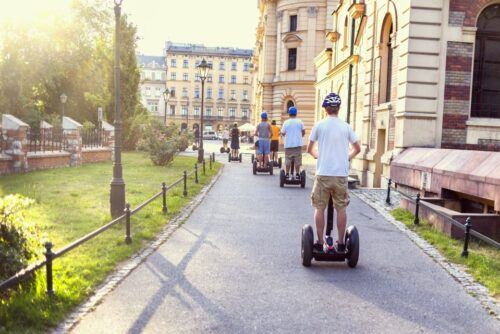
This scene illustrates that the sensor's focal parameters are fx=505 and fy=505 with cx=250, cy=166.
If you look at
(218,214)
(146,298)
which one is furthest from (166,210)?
(146,298)

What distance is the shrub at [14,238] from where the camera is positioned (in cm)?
422

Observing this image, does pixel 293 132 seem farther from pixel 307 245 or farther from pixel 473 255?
pixel 307 245

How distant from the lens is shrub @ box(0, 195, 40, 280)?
4223 millimetres

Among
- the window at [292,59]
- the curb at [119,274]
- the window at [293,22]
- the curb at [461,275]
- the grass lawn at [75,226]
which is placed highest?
the window at [293,22]

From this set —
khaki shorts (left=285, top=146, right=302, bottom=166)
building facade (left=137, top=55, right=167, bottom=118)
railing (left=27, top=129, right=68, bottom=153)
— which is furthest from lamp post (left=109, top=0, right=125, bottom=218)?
building facade (left=137, top=55, right=167, bottom=118)

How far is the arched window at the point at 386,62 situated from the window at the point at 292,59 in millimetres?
29871

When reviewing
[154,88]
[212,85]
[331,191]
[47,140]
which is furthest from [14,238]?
[154,88]

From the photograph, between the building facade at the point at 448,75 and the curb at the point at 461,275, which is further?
the building facade at the point at 448,75

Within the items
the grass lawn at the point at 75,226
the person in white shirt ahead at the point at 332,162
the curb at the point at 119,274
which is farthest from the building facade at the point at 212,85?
the person in white shirt ahead at the point at 332,162

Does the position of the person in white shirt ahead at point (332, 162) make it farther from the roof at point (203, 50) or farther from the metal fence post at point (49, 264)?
the roof at point (203, 50)

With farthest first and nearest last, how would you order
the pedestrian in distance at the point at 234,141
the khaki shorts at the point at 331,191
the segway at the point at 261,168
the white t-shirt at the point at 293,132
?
the pedestrian in distance at the point at 234,141 < the segway at the point at 261,168 < the white t-shirt at the point at 293,132 < the khaki shorts at the point at 331,191

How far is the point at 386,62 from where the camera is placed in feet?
54.2

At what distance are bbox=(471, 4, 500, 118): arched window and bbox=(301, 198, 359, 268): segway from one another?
9.68 meters

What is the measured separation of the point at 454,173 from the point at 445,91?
16.4ft
